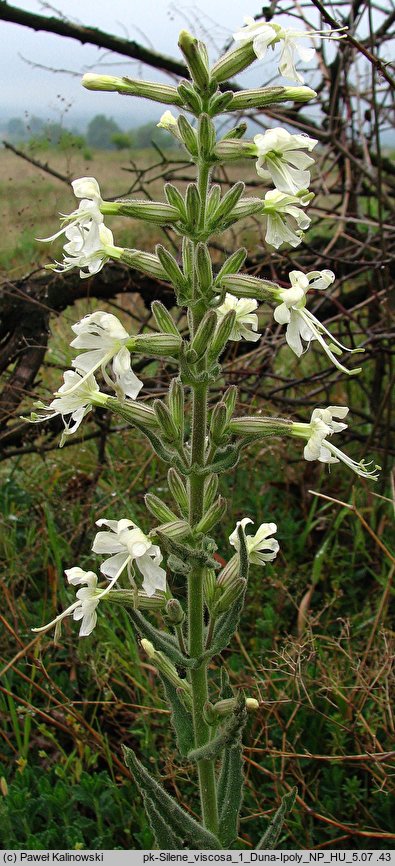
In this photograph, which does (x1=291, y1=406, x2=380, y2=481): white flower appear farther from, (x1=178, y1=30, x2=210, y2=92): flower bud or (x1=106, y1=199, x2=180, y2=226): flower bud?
(x1=178, y1=30, x2=210, y2=92): flower bud

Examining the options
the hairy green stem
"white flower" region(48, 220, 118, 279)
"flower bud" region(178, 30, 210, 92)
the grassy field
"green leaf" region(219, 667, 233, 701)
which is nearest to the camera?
"flower bud" region(178, 30, 210, 92)

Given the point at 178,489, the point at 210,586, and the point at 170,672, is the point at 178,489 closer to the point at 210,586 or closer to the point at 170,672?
the point at 210,586

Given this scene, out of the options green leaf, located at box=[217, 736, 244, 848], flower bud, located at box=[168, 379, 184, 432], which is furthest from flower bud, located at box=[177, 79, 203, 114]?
green leaf, located at box=[217, 736, 244, 848]

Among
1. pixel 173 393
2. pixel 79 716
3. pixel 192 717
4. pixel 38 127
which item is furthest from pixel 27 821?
pixel 38 127

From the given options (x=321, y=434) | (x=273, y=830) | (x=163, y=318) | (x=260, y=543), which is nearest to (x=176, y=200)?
(x=163, y=318)

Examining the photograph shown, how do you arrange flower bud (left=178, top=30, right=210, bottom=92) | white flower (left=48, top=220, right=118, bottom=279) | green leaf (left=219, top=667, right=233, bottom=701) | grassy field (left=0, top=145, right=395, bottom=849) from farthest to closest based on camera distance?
1. grassy field (left=0, top=145, right=395, bottom=849)
2. green leaf (left=219, top=667, right=233, bottom=701)
3. white flower (left=48, top=220, right=118, bottom=279)
4. flower bud (left=178, top=30, right=210, bottom=92)

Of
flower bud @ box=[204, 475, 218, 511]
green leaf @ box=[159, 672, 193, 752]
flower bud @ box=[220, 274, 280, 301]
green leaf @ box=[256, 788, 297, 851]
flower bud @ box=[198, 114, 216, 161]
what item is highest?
flower bud @ box=[198, 114, 216, 161]

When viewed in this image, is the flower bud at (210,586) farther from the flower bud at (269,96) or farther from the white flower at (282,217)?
the flower bud at (269,96)

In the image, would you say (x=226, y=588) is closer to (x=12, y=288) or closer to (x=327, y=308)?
(x=12, y=288)
